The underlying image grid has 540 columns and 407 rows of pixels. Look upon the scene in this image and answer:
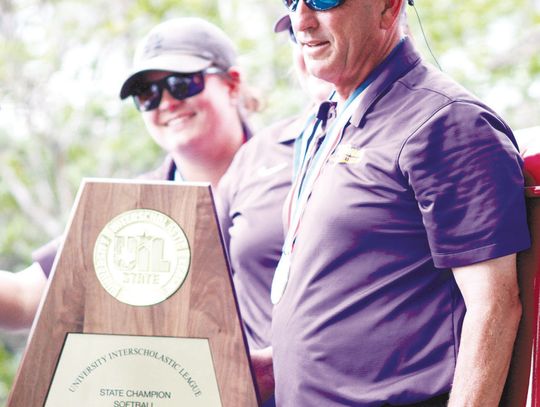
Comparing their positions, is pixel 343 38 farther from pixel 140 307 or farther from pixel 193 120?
pixel 193 120

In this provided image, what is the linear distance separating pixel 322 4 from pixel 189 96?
0.91 m

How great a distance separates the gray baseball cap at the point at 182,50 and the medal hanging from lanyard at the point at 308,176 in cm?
77

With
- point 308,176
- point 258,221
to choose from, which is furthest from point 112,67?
point 308,176

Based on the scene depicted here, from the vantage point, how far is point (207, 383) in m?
1.76

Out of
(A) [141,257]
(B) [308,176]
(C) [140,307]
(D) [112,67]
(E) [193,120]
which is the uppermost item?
(D) [112,67]

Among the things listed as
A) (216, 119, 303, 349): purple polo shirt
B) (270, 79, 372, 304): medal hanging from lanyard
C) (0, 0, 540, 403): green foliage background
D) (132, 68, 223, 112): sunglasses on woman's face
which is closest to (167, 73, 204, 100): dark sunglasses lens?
(132, 68, 223, 112): sunglasses on woman's face

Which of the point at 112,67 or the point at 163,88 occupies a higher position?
the point at 112,67

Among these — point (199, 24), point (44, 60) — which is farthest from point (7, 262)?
point (199, 24)

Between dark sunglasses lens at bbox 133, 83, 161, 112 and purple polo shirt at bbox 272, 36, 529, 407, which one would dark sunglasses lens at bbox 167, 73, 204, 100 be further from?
purple polo shirt at bbox 272, 36, 529, 407

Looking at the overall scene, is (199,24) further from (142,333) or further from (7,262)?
(7,262)

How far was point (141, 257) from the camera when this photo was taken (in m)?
1.80

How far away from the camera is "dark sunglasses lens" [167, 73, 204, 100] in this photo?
255 cm

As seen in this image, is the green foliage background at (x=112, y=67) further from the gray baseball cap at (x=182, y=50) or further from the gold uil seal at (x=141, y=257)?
the gold uil seal at (x=141, y=257)

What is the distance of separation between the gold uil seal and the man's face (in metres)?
0.47
